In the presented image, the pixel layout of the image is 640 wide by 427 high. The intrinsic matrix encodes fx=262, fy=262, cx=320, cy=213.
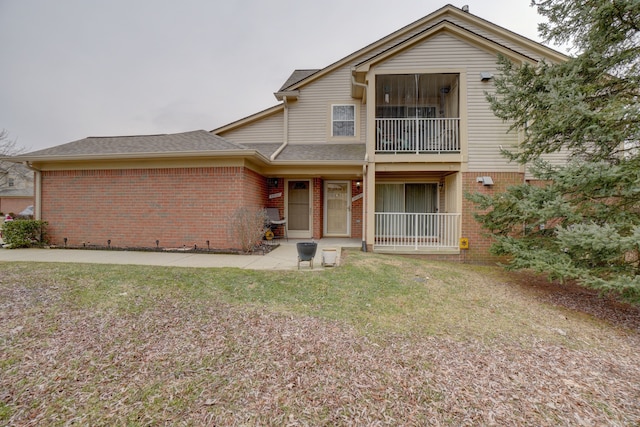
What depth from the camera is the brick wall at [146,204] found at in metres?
7.78

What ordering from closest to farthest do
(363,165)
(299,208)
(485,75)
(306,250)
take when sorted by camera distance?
(306,250) → (485,75) → (363,165) → (299,208)

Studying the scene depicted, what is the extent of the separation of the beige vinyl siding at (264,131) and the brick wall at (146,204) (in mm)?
2961

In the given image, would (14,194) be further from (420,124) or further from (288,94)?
(420,124)

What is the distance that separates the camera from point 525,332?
3.69 meters

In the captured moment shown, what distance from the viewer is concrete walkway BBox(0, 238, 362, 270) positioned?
6.24 meters

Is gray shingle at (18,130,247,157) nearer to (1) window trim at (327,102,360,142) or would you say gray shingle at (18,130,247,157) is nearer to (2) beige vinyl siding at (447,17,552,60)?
(1) window trim at (327,102,360,142)

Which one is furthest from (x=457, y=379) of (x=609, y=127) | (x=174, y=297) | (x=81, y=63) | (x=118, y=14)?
(x=81, y=63)

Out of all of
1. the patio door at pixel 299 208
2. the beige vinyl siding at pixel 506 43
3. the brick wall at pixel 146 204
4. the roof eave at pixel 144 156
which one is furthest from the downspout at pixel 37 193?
the beige vinyl siding at pixel 506 43

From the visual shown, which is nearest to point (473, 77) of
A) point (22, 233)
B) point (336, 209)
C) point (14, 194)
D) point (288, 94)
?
point (336, 209)

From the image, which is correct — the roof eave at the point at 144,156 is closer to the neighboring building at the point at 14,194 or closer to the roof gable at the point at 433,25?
the roof gable at the point at 433,25

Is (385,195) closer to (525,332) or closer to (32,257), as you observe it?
(525,332)

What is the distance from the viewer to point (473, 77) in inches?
313

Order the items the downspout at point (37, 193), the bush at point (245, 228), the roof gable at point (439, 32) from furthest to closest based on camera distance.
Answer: the downspout at point (37, 193) < the roof gable at point (439, 32) < the bush at point (245, 228)

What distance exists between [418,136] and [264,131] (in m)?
6.21
